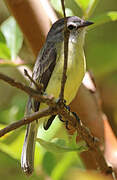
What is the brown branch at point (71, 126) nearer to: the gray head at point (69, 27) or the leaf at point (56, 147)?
the leaf at point (56, 147)

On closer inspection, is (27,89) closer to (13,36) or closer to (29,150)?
(29,150)

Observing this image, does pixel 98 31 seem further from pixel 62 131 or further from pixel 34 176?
pixel 34 176

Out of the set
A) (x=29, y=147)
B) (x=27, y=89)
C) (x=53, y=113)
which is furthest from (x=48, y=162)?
(x=27, y=89)

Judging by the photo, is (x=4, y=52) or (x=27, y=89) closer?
(x=27, y=89)

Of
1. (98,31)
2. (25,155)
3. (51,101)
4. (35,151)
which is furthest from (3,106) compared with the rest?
(51,101)

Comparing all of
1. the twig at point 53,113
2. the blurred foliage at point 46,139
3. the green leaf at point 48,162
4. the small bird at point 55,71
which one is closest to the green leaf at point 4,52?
the blurred foliage at point 46,139
